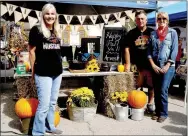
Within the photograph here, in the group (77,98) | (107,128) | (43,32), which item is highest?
(43,32)

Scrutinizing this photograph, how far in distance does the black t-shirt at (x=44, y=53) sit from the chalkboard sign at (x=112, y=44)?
2.43 metres

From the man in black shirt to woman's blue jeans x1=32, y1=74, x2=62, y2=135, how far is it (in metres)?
2.00

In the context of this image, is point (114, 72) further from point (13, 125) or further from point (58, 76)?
point (13, 125)

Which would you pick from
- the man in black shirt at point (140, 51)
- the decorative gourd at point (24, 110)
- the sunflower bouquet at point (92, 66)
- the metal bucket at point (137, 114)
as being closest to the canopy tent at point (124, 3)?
the man in black shirt at point (140, 51)

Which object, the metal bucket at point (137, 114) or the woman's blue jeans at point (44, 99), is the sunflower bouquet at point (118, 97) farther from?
the woman's blue jeans at point (44, 99)

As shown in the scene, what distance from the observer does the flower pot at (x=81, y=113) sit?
524 cm

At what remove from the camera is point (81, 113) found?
5.26 meters

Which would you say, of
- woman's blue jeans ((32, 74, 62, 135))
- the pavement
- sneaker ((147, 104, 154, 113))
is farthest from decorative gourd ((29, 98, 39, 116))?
sneaker ((147, 104, 154, 113))

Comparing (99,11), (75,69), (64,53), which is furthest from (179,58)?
(75,69)

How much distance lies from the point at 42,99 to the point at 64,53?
4.30 m

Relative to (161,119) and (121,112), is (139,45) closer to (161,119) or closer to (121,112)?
(121,112)

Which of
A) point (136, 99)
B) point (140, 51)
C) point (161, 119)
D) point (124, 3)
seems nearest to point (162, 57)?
point (140, 51)

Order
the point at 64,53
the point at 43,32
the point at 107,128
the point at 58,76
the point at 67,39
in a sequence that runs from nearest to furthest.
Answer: the point at 43,32, the point at 58,76, the point at 107,128, the point at 64,53, the point at 67,39

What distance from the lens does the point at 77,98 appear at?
5309mm
